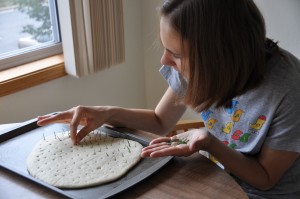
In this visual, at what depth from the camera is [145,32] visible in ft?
7.48

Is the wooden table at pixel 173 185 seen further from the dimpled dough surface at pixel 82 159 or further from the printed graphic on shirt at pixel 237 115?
the printed graphic on shirt at pixel 237 115

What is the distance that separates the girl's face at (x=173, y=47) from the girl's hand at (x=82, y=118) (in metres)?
0.29

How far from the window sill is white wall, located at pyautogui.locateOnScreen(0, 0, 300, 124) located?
0.04m

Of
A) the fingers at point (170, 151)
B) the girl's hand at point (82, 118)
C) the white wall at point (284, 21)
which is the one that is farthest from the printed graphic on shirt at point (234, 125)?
the white wall at point (284, 21)

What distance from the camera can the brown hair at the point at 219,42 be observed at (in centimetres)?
99

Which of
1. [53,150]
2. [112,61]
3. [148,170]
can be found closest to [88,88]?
[112,61]

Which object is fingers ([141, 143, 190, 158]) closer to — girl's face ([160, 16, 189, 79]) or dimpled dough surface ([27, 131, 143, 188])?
dimpled dough surface ([27, 131, 143, 188])

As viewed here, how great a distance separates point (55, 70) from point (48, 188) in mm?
985

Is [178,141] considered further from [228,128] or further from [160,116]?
[160,116]

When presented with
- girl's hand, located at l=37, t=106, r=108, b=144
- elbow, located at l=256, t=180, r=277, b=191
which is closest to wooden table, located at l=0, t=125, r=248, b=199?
elbow, located at l=256, t=180, r=277, b=191

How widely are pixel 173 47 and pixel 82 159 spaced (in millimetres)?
374

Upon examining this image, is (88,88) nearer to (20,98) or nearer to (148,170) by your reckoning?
(20,98)

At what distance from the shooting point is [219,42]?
3.26 feet

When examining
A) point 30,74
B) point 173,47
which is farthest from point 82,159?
point 30,74
